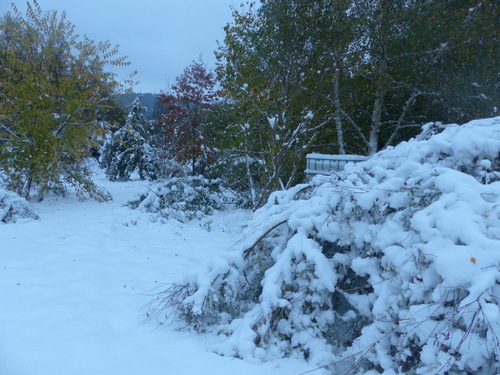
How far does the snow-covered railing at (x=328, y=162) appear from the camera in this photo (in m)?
4.71

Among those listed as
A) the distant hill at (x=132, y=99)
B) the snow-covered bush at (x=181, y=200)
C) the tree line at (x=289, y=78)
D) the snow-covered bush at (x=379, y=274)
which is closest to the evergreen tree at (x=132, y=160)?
the distant hill at (x=132, y=99)

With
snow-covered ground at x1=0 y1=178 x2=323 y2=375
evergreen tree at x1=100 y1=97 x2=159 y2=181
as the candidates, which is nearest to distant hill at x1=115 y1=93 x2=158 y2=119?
evergreen tree at x1=100 y1=97 x2=159 y2=181

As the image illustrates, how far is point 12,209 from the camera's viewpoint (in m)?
5.08

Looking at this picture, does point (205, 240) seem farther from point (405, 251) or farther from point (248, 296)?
point (405, 251)

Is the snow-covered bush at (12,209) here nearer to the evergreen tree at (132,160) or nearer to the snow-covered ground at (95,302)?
the snow-covered ground at (95,302)

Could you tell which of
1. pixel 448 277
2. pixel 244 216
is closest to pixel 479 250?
pixel 448 277

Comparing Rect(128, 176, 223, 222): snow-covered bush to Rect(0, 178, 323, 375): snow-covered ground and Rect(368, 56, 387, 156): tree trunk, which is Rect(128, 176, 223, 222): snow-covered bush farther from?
Rect(368, 56, 387, 156): tree trunk

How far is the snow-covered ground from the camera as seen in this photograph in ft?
5.81

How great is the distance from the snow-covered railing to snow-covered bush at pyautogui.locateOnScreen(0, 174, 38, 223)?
4831 mm

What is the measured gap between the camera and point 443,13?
6.07 metres

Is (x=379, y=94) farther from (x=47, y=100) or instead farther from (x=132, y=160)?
(x=132, y=160)

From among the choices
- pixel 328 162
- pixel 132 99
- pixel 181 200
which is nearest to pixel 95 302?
pixel 328 162

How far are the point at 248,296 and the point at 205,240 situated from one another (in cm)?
224

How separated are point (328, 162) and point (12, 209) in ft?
17.3
